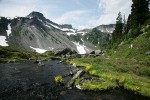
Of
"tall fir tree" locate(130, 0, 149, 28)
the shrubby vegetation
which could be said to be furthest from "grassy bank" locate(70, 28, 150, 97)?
"tall fir tree" locate(130, 0, 149, 28)

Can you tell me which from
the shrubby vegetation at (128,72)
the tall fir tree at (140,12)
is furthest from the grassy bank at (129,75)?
the tall fir tree at (140,12)

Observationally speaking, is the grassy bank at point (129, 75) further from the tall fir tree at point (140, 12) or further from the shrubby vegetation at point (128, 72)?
the tall fir tree at point (140, 12)

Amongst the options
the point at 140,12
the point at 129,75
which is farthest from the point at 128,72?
the point at 140,12

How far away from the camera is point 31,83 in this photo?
36.9m

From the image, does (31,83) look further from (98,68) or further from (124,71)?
(124,71)

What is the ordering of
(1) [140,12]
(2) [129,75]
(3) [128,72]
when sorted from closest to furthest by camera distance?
(2) [129,75] → (3) [128,72] → (1) [140,12]

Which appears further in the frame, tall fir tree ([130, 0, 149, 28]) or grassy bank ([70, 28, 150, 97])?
tall fir tree ([130, 0, 149, 28])

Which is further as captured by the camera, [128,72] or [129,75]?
[128,72]

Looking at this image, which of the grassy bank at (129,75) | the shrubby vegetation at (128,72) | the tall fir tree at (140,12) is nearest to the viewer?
the grassy bank at (129,75)

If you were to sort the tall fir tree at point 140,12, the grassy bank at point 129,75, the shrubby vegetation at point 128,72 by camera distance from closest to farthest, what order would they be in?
the grassy bank at point 129,75 < the shrubby vegetation at point 128,72 < the tall fir tree at point 140,12

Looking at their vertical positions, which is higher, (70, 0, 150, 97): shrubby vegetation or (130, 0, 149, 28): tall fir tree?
(130, 0, 149, 28): tall fir tree

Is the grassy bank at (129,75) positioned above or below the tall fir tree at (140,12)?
below

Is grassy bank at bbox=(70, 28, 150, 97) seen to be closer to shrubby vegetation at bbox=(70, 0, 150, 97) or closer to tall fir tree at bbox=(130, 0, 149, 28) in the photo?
shrubby vegetation at bbox=(70, 0, 150, 97)

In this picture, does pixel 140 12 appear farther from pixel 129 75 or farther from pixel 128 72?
pixel 129 75
